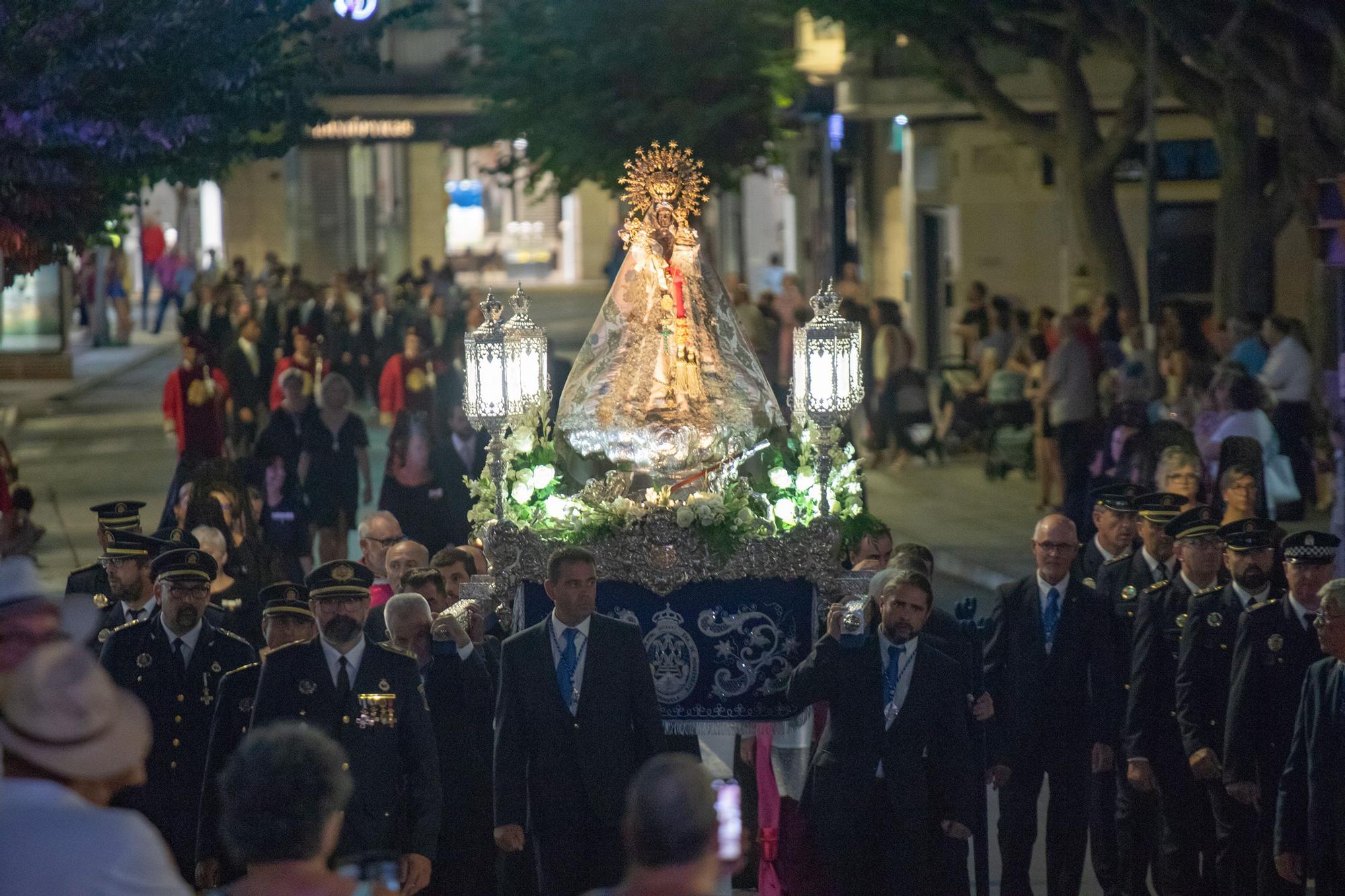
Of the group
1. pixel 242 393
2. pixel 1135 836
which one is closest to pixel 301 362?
pixel 242 393

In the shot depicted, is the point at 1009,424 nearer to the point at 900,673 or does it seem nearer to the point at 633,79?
the point at 633,79

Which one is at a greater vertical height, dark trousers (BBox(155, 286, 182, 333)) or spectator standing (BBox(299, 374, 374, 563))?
dark trousers (BBox(155, 286, 182, 333))

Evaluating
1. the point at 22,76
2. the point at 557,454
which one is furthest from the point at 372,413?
the point at 557,454

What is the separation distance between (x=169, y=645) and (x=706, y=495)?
2411 millimetres

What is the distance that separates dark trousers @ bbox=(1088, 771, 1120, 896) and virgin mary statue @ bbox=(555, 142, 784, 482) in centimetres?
227

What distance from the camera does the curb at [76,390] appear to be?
28.5 m

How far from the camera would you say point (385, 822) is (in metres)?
7.71

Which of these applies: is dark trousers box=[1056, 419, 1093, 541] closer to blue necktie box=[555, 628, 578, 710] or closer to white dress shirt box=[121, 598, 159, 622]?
blue necktie box=[555, 628, 578, 710]

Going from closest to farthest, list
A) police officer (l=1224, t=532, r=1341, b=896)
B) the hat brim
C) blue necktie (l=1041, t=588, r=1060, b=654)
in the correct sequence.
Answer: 1. the hat brim
2. police officer (l=1224, t=532, r=1341, b=896)
3. blue necktie (l=1041, t=588, r=1060, b=654)

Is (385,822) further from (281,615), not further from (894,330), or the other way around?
(894,330)

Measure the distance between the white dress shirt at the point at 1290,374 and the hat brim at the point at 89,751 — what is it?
14347 millimetres

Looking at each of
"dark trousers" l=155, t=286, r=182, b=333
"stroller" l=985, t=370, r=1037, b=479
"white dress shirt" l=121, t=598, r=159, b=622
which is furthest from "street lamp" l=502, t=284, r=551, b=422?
"dark trousers" l=155, t=286, r=182, b=333

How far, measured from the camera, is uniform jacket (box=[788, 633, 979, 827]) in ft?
27.5

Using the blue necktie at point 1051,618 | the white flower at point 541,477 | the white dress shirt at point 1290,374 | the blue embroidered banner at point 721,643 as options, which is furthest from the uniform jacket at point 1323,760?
the white dress shirt at point 1290,374
